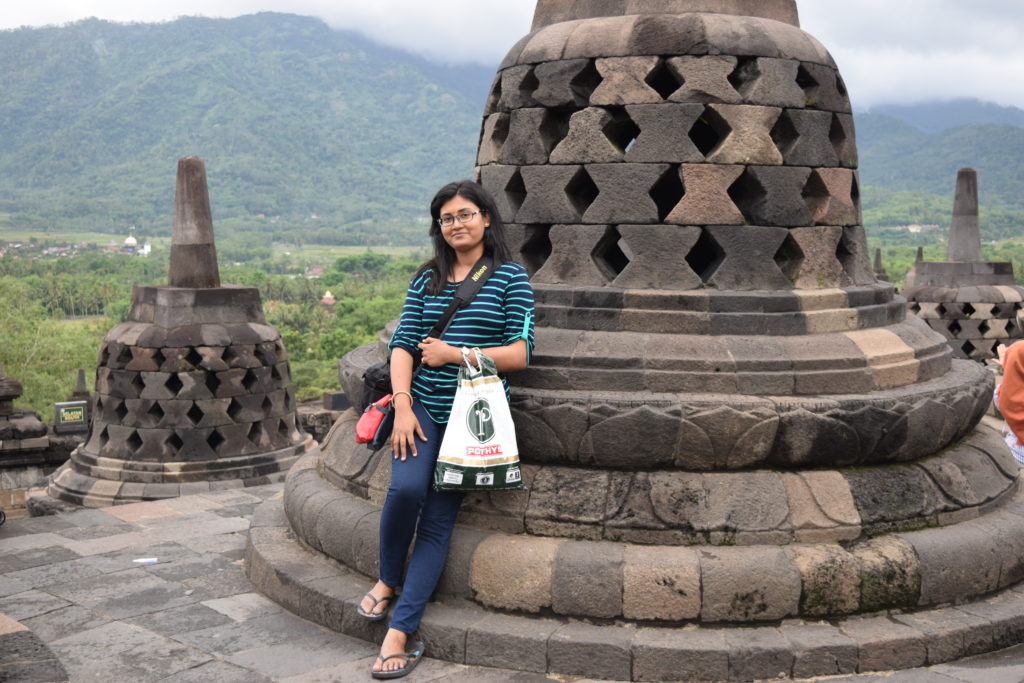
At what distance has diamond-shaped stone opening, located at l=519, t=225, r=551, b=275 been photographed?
5043mm

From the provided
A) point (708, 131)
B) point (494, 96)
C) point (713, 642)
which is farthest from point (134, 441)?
point (713, 642)

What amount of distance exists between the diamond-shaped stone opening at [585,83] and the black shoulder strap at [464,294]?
130 cm

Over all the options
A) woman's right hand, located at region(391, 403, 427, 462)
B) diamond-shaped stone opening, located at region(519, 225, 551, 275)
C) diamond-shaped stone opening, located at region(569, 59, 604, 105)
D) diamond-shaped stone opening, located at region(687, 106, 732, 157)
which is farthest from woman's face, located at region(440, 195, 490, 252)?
diamond-shaped stone opening, located at region(687, 106, 732, 157)

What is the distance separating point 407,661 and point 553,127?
8.99 ft

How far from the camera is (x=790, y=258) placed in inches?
192

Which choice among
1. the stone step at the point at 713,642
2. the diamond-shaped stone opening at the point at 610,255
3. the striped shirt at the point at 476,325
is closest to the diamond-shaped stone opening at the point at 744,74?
the diamond-shaped stone opening at the point at 610,255

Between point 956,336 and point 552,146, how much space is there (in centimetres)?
1078

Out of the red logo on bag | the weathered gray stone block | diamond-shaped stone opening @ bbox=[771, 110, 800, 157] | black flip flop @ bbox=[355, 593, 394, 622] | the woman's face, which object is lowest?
black flip flop @ bbox=[355, 593, 394, 622]

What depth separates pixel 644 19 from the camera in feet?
15.8

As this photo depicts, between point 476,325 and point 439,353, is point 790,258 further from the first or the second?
point 439,353

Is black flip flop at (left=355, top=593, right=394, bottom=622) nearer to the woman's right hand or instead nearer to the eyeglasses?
the woman's right hand

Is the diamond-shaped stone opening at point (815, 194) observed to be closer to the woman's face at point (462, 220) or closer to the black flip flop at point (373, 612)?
the woman's face at point (462, 220)

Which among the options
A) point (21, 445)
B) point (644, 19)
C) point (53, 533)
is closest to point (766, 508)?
point (644, 19)

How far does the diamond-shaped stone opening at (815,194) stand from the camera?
493 centimetres
